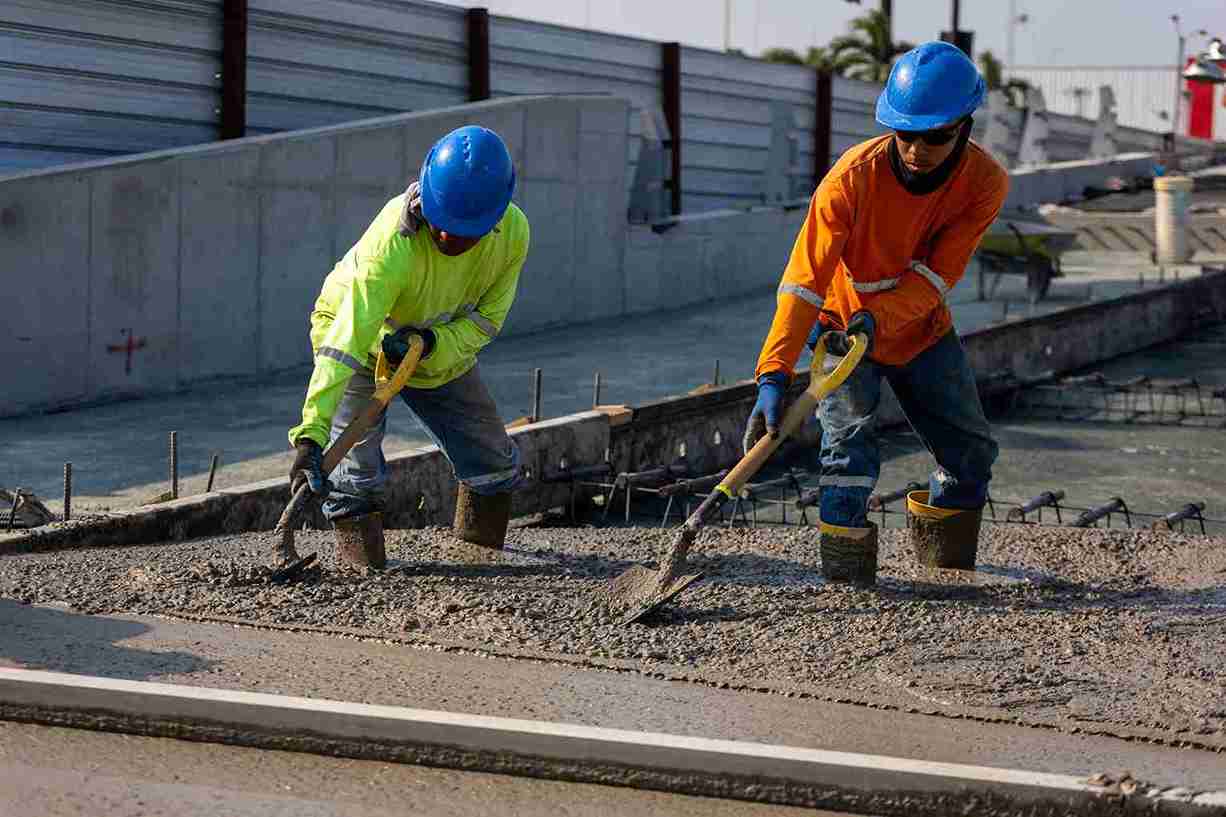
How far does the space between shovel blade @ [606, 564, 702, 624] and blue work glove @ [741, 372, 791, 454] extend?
1.74 ft

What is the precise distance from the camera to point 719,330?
17.8m

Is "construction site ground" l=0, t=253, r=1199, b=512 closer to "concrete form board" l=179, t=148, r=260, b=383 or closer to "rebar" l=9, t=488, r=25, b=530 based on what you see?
"concrete form board" l=179, t=148, r=260, b=383

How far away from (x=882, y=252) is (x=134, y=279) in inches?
294

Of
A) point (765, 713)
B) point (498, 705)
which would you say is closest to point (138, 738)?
point (498, 705)

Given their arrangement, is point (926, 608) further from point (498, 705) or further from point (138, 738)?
point (138, 738)

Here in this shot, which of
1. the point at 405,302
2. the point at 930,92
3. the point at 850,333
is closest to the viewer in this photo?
the point at 930,92

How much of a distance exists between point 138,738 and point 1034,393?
39.3 feet

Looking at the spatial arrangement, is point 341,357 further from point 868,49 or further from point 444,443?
point 868,49

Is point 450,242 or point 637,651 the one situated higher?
point 450,242

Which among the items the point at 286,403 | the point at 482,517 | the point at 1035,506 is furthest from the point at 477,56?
the point at 482,517

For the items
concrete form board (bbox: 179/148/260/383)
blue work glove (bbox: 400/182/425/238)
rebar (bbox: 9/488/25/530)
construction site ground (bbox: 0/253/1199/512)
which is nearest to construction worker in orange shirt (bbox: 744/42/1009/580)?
blue work glove (bbox: 400/182/425/238)

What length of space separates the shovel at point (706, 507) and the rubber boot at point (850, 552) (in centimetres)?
49

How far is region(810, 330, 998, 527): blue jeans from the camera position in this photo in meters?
6.32

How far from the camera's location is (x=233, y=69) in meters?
14.8
